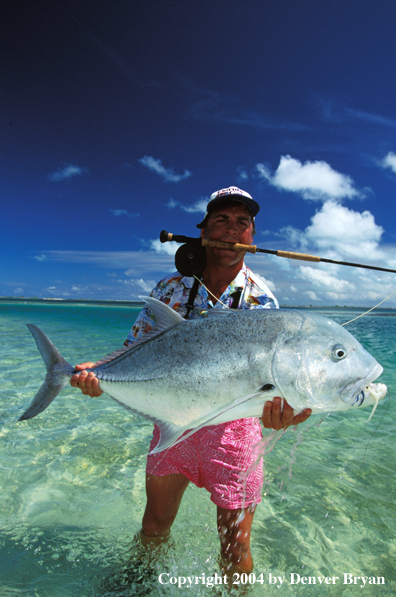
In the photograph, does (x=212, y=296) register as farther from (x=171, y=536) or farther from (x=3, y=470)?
(x=3, y=470)

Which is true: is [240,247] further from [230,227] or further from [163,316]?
[163,316]

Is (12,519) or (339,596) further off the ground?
(339,596)

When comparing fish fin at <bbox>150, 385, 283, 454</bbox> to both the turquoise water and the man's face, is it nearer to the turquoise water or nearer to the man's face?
the turquoise water

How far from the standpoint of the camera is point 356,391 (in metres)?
1.67

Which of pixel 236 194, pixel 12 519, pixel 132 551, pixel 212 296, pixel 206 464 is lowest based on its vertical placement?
pixel 12 519

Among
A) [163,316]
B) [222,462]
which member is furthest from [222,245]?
[222,462]

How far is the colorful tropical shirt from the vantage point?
2602mm

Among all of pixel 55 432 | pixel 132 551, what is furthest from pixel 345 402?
pixel 55 432

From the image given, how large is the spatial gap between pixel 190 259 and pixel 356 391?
1499mm

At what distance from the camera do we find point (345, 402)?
1681mm

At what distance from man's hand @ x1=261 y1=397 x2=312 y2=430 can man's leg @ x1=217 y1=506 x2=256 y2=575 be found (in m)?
0.78

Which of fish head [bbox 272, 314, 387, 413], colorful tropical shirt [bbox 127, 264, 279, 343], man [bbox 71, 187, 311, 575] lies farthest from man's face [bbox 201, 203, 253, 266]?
fish head [bbox 272, 314, 387, 413]

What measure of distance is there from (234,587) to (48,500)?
202 centimetres

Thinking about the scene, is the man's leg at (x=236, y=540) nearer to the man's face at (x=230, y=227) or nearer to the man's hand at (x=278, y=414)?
the man's hand at (x=278, y=414)
